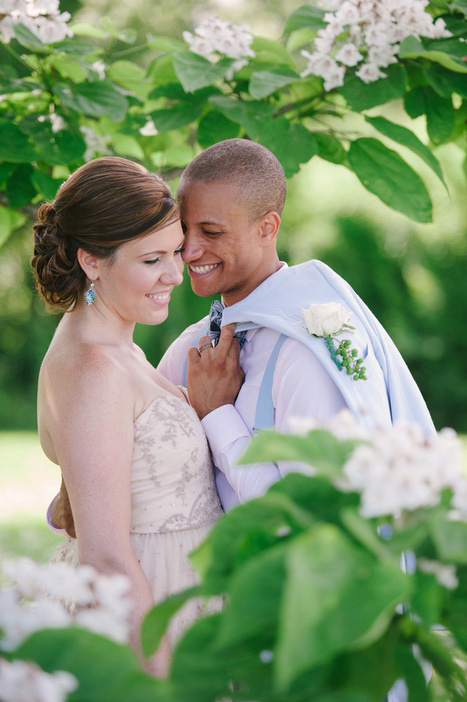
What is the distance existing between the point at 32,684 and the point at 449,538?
50cm

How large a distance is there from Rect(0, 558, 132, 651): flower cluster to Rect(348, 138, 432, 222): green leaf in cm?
197

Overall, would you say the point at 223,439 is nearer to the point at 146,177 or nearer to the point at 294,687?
the point at 146,177

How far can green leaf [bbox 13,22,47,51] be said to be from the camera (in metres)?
2.72

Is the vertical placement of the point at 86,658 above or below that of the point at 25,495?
above

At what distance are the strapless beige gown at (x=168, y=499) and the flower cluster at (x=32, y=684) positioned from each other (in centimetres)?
153

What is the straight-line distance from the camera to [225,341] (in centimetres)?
279

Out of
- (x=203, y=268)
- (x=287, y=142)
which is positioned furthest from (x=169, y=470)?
(x=287, y=142)

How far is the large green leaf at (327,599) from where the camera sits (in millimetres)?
844

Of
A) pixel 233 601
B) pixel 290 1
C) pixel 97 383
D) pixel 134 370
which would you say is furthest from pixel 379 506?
pixel 290 1

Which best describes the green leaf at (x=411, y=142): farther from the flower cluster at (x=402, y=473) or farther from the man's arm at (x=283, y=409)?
the flower cluster at (x=402, y=473)

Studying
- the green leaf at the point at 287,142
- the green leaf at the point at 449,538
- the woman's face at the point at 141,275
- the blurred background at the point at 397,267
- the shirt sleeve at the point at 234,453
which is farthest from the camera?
the blurred background at the point at 397,267

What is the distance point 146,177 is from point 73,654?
1.86 meters

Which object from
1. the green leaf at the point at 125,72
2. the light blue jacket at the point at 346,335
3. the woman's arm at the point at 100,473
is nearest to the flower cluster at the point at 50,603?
the woman's arm at the point at 100,473

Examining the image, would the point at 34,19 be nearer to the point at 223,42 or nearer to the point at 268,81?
the point at 223,42
